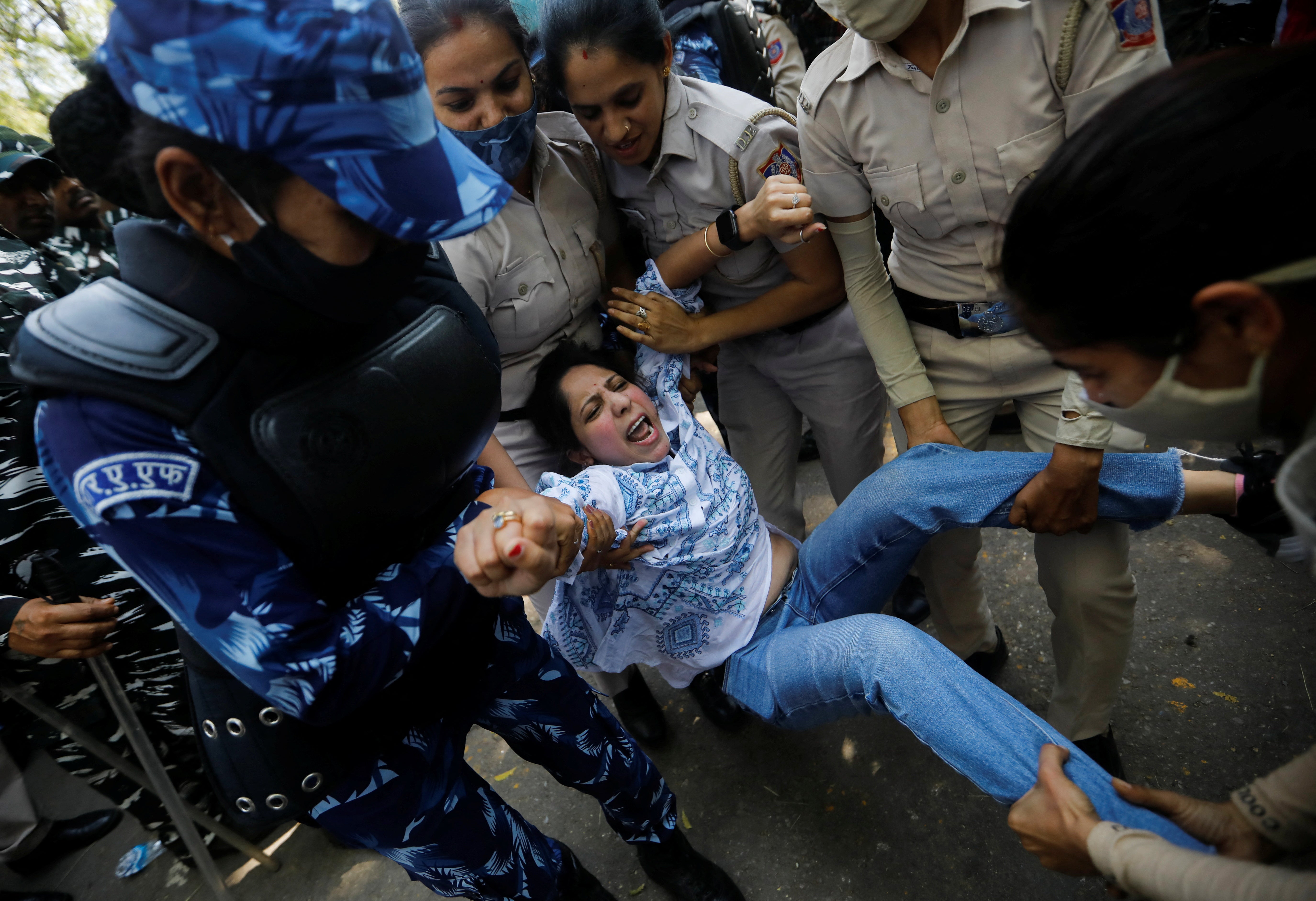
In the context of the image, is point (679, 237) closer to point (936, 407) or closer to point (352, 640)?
point (936, 407)

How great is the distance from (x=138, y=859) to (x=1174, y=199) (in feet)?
12.0

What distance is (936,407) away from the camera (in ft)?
7.00

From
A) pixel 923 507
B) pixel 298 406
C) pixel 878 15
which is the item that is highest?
pixel 878 15

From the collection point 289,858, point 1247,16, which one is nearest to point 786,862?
point 289,858

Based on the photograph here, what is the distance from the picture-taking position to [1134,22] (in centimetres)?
153

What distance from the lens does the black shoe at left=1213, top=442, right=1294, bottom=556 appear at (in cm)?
174

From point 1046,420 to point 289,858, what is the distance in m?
2.86

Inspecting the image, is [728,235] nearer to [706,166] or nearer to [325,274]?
[706,166]

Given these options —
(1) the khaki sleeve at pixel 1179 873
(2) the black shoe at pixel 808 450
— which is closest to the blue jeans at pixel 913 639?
(1) the khaki sleeve at pixel 1179 873

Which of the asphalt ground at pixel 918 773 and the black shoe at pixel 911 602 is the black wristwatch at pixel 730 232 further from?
the asphalt ground at pixel 918 773

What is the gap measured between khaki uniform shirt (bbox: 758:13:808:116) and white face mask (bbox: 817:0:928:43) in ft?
6.05

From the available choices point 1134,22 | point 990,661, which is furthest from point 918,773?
point 1134,22

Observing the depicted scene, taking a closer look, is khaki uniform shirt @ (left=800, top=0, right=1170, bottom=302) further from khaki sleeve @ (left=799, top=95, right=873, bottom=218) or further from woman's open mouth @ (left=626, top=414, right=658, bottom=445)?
woman's open mouth @ (left=626, top=414, right=658, bottom=445)

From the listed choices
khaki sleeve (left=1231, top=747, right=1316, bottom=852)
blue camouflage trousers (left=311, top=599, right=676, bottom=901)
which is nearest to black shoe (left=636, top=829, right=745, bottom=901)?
blue camouflage trousers (left=311, top=599, right=676, bottom=901)
